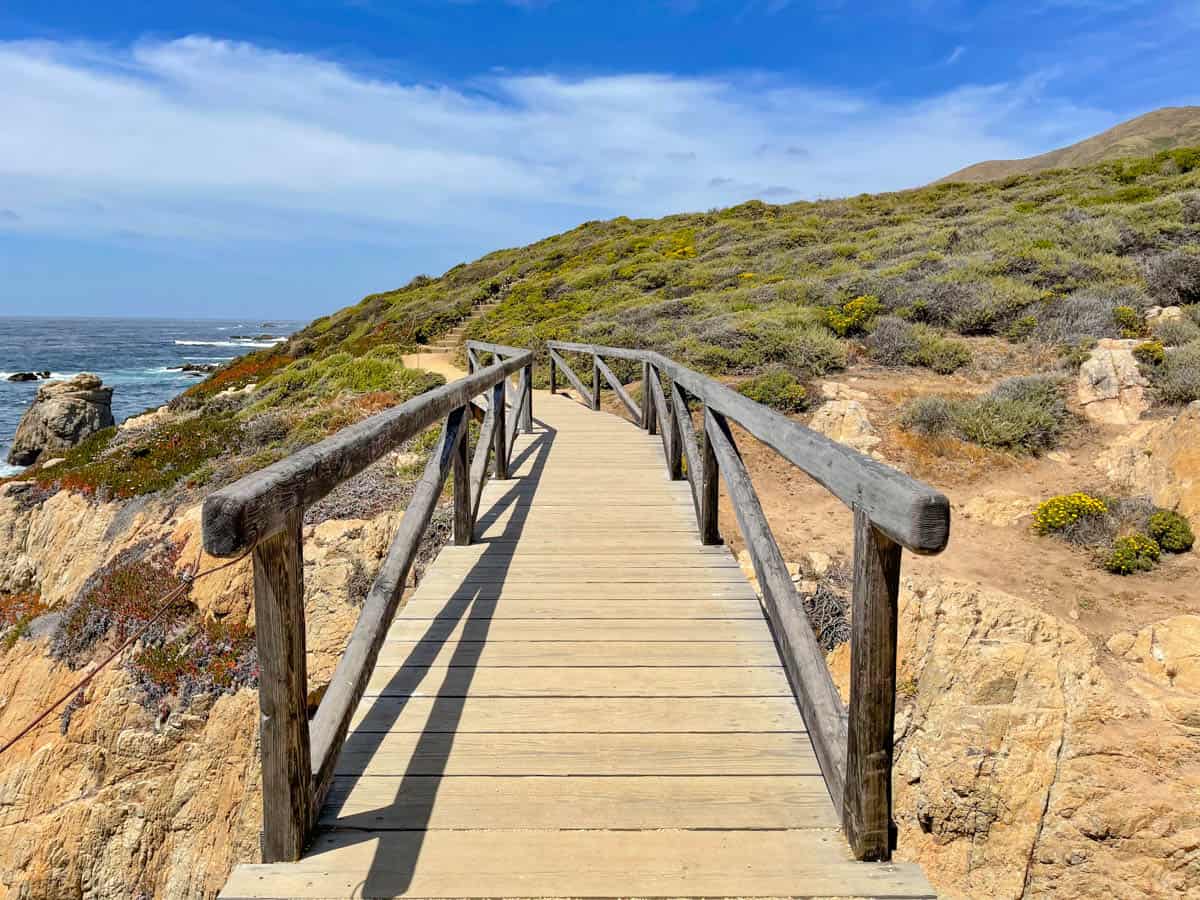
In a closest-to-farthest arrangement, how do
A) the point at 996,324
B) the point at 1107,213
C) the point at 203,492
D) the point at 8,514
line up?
the point at 203,492
the point at 8,514
the point at 996,324
the point at 1107,213

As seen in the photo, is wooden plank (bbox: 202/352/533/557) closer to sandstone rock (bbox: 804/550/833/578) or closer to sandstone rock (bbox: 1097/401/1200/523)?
sandstone rock (bbox: 804/550/833/578)

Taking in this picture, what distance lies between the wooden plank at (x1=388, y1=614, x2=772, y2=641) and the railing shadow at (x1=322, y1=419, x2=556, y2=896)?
1 cm

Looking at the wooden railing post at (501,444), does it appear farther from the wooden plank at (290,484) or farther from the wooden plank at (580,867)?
the wooden plank at (580,867)

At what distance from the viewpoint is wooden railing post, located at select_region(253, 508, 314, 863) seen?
1812 millimetres

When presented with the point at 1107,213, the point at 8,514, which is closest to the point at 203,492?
the point at 8,514

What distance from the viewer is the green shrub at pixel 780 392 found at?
9805 mm

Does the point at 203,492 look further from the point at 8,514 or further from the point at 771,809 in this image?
the point at 771,809

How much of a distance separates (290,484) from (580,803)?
52.5 inches

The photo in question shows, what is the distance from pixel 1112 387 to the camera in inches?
346

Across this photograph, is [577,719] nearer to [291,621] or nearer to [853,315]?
[291,621]

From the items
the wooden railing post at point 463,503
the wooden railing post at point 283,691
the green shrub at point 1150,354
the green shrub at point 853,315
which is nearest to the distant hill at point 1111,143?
the green shrub at point 853,315

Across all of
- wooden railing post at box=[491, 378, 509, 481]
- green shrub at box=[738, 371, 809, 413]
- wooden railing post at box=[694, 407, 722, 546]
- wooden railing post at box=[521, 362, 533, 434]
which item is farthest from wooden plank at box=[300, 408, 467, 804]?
green shrub at box=[738, 371, 809, 413]

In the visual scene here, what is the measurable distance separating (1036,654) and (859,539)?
4.16 meters

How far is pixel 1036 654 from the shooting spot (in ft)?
16.4
